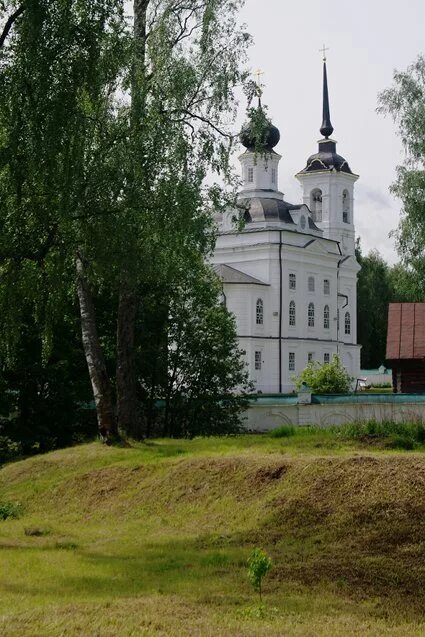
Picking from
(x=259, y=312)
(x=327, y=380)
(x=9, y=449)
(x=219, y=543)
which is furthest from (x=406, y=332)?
(x=259, y=312)

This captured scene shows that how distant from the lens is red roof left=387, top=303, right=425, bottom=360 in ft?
103

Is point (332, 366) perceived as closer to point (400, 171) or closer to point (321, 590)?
point (400, 171)

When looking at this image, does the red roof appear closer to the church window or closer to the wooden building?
the wooden building

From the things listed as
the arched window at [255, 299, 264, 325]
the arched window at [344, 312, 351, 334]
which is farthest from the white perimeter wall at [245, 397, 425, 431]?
the arched window at [344, 312, 351, 334]

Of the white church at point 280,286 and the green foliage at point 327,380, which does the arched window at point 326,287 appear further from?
the green foliage at point 327,380

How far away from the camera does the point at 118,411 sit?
20.5 meters

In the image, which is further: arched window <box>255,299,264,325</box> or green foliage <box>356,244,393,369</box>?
green foliage <box>356,244,393,369</box>

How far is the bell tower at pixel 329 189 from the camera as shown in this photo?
6862cm

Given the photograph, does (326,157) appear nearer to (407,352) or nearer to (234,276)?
(234,276)

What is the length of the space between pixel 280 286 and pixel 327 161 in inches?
559

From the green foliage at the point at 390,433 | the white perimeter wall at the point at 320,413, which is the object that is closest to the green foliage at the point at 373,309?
the white perimeter wall at the point at 320,413

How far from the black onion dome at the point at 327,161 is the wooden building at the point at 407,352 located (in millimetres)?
37776

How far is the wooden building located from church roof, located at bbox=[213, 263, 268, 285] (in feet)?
83.4

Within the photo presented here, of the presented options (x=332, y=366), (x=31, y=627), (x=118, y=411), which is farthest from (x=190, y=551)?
(x=332, y=366)
